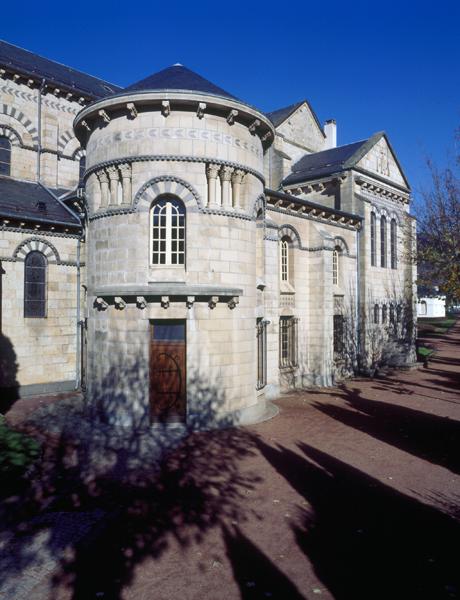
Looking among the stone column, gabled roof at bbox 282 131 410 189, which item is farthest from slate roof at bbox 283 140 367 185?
the stone column

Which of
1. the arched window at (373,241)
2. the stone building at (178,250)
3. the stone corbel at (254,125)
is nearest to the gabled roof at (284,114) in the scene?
the stone building at (178,250)

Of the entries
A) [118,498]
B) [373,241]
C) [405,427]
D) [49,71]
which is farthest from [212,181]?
[49,71]

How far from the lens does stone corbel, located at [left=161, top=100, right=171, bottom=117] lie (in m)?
13.0

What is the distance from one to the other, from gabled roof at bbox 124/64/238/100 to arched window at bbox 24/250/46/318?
756 cm

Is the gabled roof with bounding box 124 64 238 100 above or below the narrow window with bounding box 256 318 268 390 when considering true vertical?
above

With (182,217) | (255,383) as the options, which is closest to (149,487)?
(255,383)

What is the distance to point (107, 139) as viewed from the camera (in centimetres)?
1409

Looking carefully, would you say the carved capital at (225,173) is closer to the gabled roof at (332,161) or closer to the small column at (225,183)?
the small column at (225,183)

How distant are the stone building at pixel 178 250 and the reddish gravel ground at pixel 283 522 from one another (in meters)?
2.83

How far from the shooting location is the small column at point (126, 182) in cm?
1362

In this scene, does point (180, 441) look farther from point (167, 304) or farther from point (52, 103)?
point (52, 103)

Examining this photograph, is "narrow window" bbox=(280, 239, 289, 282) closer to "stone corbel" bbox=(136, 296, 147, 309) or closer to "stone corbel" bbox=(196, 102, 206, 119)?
"stone corbel" bbox=(196, 102, 206, 119)

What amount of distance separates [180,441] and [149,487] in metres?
3.04

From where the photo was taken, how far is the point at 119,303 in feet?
44.0
